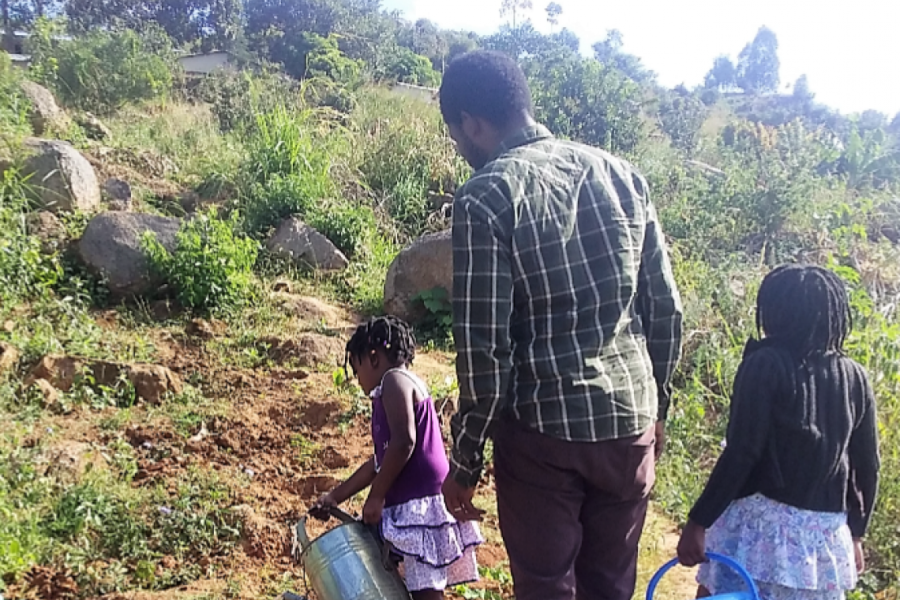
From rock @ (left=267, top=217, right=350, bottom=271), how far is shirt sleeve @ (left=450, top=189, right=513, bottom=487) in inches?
215

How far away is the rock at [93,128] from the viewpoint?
9.43m

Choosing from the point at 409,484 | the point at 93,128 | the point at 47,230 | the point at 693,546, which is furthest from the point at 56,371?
the point at 93,128

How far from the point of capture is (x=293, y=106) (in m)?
9.81

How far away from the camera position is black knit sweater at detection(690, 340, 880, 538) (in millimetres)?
1909

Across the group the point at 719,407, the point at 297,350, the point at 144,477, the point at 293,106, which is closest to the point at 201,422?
the point at 144,477

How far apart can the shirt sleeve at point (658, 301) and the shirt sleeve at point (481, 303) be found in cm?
50

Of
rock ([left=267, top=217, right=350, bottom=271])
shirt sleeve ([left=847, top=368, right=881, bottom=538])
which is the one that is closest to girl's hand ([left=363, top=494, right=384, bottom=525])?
shirt sleeve ([left=847, top=368, right=881, bottom=538])

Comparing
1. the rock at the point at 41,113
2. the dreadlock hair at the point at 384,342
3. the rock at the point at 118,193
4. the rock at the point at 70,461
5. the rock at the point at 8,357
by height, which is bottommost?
the rock at the point at 8,357

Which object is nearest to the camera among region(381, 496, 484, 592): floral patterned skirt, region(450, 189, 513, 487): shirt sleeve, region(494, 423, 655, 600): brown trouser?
region(450, 189, 513, 487): shirt sleeve

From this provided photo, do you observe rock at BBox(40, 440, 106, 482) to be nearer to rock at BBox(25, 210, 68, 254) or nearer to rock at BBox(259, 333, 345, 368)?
rock at BBox(259, 333, 345, 368)

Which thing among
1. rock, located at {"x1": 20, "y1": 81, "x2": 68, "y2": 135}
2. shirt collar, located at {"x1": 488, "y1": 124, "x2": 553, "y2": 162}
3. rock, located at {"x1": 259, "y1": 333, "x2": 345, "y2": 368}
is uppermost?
shirt collar, located at {"x1": 488, "y1": 124, "x2": 553, "y2": 162}

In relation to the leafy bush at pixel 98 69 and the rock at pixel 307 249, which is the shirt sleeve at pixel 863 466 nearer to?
the rock at pixel 307 249

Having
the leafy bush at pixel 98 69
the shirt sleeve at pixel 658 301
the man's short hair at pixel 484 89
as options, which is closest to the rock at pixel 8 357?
the man's short hair at pixel 484 89

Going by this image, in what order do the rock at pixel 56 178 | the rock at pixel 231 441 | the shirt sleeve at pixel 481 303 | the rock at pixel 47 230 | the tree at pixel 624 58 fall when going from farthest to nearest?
the tree at pixel 624 58, the rock at pixel 56 178, the rock at pixel 47 230, the rock at pixel 231 441, the shirt sleeve at pixel 481 303
